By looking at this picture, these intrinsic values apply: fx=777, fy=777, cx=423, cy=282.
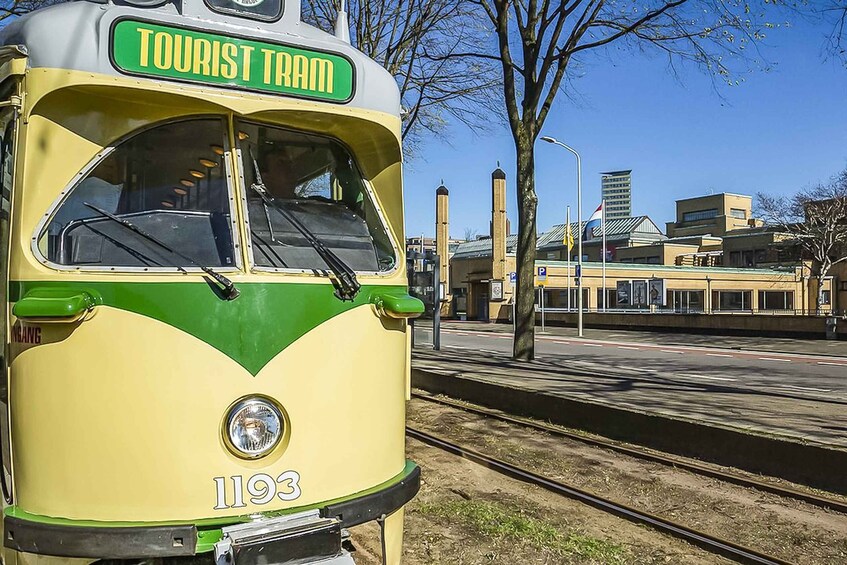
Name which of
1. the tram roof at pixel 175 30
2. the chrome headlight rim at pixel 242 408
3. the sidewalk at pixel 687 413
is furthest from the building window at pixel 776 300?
the chrome headlight rim at pixel 242 408

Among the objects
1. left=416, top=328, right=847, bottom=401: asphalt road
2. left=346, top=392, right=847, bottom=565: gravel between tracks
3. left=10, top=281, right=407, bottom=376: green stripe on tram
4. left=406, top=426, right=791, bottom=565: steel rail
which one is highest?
left=10, top=281, right=407, bottom=376: green stripe on tram

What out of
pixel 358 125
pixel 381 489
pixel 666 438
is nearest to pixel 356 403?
pixel 381 489

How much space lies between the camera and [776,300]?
176 ft

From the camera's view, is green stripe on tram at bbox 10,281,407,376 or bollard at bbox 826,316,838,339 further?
bollard at bbox 826,316,838,339

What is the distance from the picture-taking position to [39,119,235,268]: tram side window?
3.56 m

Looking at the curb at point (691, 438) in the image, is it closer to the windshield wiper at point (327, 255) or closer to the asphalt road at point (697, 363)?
the asphalt road at point (697, 363)

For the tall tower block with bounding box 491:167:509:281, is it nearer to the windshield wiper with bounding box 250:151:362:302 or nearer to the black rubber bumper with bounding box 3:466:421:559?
the windshield wiper with bounding box 250:151:362:302

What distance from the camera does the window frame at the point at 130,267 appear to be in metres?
3.49

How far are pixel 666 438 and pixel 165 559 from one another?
6.44 meters

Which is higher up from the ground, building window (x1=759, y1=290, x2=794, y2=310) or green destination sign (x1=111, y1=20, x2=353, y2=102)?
green destination sign (x1=111, y1=20, x2=353, y2=102)

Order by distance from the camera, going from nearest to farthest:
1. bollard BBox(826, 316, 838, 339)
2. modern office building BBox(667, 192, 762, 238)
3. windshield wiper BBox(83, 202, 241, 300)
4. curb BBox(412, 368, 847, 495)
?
1. windshield wiper BBox(83, 202, 241, 300)
2. curb BBox(412, 368, 847, 495)
3. bollard BBox(826, 316, 838, 339)
4. modern office building BBox(667, 192, 762, 238)

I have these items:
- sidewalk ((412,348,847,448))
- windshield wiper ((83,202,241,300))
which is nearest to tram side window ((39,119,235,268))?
windshield wiper ((83,202,241,300))

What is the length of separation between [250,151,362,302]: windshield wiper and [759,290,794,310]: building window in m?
53.7

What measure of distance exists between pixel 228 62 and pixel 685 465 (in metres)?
6.06
